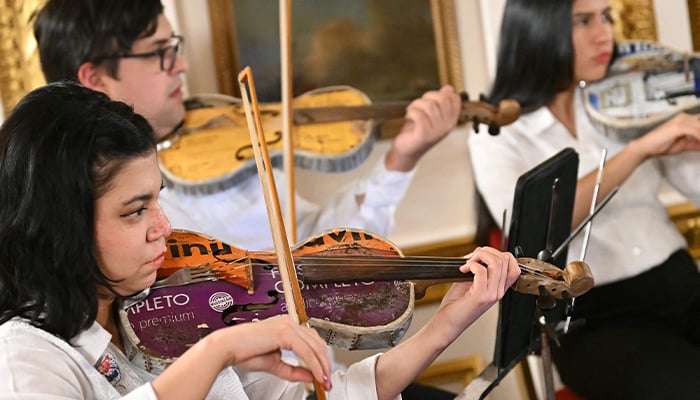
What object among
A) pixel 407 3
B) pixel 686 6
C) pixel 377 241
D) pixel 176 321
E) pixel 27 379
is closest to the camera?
pixel 27 379

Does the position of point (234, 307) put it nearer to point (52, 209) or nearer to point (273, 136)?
point (52, 209)

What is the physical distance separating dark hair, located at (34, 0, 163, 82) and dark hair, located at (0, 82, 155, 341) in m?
0.60

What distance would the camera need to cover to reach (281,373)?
80 centimetres

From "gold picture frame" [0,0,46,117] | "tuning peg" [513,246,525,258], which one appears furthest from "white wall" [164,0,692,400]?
"tuning peg" [513,246,525,258]

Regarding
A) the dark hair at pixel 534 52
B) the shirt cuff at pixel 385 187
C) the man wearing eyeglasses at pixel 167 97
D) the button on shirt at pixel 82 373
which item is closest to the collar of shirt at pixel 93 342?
the button on shirt at pixel 82 373

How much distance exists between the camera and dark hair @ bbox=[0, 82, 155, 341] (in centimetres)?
85

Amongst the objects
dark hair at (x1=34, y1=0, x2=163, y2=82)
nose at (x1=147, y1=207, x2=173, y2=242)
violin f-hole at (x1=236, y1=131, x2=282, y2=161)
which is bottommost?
violin f-hole at (x1=236, y1=131, x2=282, y2=161)

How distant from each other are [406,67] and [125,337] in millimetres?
1299

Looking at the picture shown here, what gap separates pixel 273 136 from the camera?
1.61 meters

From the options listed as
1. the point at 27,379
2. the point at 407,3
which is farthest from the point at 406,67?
the point at 27,379

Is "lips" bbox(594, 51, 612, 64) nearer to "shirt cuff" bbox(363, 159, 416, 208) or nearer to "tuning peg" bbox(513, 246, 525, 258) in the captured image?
"shirt cuff" bbox(363, 159, 416, 208)

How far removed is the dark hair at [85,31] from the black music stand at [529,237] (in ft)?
2.42

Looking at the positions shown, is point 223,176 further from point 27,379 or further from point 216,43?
point 27,379

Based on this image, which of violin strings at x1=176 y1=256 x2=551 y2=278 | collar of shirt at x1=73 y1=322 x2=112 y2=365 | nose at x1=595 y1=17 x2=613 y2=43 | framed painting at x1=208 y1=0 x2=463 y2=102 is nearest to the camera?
collar of shirt at x1=73 y1=322 x2=112 y2=365
